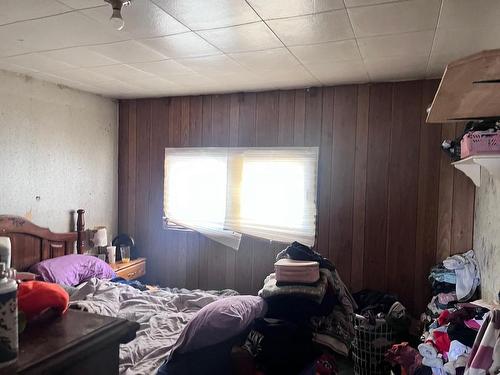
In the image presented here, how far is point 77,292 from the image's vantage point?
275cm

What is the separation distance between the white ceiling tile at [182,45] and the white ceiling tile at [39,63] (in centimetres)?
87

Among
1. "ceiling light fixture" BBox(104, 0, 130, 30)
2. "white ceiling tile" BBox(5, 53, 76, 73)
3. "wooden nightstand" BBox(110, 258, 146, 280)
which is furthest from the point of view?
"wooden nightstand" BBox(110, 258, 146, 280)

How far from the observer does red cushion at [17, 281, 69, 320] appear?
31.6 inches

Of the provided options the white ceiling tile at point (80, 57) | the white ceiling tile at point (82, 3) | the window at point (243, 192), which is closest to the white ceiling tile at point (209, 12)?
the white ceiling tile at point (82, 3)

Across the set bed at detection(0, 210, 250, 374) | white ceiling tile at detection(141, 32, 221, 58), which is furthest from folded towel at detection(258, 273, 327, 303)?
white ceiling tile at detection(141, 32, 221, 58)

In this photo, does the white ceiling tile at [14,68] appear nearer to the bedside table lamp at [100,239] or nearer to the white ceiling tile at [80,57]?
the white ceiling tile at [80,57]

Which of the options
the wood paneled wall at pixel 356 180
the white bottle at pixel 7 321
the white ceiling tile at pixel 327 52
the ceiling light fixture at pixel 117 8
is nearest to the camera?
the white bottle at pixel 7 321

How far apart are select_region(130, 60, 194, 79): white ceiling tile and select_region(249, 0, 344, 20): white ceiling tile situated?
1.06m

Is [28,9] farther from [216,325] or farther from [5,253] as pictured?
[216,325]

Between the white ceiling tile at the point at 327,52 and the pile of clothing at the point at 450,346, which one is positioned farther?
the white ceiling tile at the point at 327,52

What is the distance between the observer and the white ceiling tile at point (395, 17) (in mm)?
1758

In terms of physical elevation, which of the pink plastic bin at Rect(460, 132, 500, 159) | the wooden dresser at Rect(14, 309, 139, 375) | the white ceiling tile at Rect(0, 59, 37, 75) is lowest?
the wooden dresser at Rect(14, 309, 139, 375)

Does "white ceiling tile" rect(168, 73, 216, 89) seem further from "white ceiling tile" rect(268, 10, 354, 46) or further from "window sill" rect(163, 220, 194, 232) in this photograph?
"window sill" rect(163, 220, 194, 232)

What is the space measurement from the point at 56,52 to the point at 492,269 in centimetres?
293
